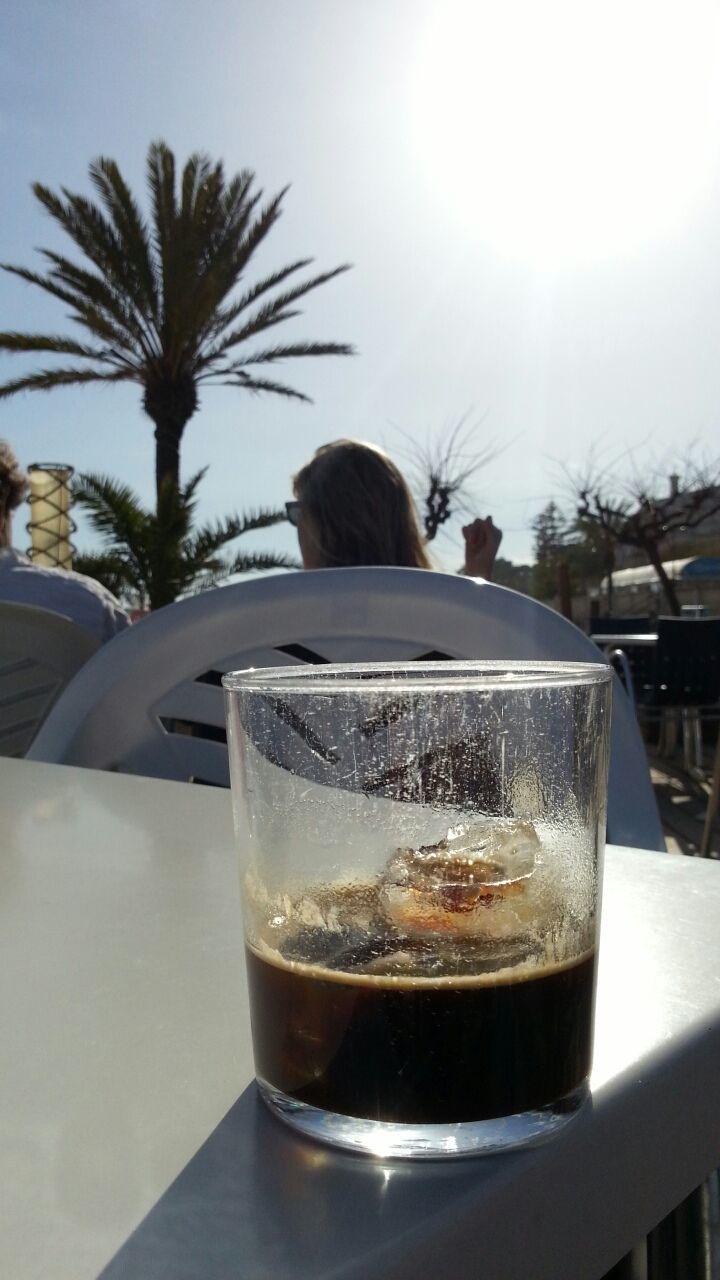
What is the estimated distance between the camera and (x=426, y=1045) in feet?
0.82

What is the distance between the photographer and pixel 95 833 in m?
0.58

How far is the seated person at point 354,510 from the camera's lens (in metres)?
2.25

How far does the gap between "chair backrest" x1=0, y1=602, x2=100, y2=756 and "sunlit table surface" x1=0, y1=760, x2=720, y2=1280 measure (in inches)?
63.8

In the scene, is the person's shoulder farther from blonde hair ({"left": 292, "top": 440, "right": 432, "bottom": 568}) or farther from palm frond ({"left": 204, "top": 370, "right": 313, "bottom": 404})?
palm frond ({"left": 204, "top": 370, "right": 313, "bottom": 404})

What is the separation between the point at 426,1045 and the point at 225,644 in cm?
104

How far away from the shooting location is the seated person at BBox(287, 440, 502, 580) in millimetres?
2250

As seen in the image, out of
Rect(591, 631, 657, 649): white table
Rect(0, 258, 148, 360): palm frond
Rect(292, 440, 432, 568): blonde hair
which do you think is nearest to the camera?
Rect(292, 440, 432, 568): blonde hair

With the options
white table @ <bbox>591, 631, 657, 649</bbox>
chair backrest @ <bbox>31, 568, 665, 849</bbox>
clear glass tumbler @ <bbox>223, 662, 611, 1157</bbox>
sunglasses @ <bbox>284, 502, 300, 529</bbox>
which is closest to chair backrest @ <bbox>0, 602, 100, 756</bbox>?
sunglasses @ <bbox>284, 502, 300, 529</bbox>

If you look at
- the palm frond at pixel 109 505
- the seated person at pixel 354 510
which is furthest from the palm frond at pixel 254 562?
the seated person at pixel 354 510

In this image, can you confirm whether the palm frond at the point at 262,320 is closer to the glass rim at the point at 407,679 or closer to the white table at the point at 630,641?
the white table at the point at 630,641

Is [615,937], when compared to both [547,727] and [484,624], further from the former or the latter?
[484,624]

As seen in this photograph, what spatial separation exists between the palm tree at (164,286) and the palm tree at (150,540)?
1.36 feet

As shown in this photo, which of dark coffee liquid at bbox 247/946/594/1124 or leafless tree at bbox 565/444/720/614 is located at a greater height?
leafless tree at bbox 565/444/720/614

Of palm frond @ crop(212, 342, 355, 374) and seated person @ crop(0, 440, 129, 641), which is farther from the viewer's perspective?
palm frond @ crop(212, 342, 355, 374)
